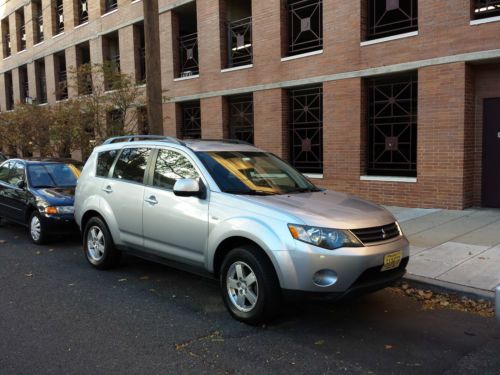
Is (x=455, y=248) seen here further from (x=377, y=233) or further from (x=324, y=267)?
(x=324, y=267)

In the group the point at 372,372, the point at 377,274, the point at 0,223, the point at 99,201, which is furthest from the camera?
the point at 0,223

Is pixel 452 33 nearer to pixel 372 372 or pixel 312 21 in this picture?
pixel 312 21

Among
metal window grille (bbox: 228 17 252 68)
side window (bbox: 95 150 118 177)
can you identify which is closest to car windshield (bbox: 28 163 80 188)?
side window (bbox: 95 150 118 177)

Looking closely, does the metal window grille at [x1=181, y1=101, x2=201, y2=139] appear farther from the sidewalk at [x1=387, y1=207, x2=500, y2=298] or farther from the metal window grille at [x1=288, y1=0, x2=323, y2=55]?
the sidewalk at [x1=387, y1=207, x2=500, y2=298]

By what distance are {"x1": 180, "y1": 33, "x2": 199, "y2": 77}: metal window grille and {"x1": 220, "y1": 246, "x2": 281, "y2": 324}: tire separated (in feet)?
42.8

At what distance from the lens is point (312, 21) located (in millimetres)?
13062

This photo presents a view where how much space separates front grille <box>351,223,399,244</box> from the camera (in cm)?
428

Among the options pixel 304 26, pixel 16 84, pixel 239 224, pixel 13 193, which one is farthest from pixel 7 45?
pixel 239 224

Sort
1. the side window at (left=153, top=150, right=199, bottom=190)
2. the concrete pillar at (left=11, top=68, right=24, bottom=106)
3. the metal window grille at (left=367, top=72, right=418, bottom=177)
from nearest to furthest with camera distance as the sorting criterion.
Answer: the side window at (left=153, top=150, right=199, bottom=190)
the metal window grille at (left=367, top=72, right=418, bottom=177)
the concrete pillar at (left=11, top=68, right=24, bottom=106)

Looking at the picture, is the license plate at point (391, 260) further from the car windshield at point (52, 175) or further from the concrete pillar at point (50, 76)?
the concrete pillar at point (50, 76)

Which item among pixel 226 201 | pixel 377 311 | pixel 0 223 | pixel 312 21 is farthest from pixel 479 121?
pixel 0 223

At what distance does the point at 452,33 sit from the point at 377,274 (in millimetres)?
7467

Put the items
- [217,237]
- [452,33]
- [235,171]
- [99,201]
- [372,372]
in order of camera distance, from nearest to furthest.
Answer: [372,372]
[217,237]
[235,171]
[99,201]
[452,33]

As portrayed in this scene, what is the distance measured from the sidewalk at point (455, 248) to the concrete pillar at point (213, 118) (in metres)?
6.60
